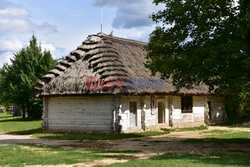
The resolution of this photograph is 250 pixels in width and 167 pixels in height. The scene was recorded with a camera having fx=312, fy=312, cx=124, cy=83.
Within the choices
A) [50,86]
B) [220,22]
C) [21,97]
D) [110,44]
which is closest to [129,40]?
Result: [110,44]

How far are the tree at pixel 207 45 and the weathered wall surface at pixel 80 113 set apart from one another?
7077 mm

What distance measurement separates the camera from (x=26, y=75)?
37.8 m

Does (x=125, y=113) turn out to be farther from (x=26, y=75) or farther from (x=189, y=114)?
(x=26, y=75)

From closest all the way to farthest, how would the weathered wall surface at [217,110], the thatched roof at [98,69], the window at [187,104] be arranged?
the thatched roof at [98,69], the window at [187,104], the weathered wall surface at [217,110]

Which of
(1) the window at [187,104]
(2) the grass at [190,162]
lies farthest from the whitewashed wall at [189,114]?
(2) the grass at [190,162]

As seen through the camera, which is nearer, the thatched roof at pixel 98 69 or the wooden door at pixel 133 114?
the thatched roof at pixel 98 69

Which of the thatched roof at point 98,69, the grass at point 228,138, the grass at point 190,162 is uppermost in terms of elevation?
the thatched roof at point 98,69

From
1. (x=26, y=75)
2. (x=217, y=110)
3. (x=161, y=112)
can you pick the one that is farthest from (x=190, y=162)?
(x=26, y=75)

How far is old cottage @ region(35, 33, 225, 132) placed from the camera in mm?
20922

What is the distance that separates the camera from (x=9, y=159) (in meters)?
11.3

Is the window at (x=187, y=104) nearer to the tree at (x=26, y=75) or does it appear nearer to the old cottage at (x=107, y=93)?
the old cottage at (x=107, y=93)

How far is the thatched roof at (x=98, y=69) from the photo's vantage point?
21.2 meters

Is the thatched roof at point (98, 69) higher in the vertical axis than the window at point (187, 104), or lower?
higher

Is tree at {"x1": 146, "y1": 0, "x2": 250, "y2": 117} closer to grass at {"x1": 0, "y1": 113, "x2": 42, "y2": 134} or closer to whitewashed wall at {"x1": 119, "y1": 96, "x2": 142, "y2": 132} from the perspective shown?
whitewashed wall at {"x1": 119, "y1": 96, "x2": 142, "y2": 132}
